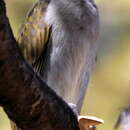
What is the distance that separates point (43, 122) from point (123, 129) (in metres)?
0.99

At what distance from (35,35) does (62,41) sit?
0.57 feet

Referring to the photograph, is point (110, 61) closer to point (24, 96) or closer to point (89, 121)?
point (89, 121)

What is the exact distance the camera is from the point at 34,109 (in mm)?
2146

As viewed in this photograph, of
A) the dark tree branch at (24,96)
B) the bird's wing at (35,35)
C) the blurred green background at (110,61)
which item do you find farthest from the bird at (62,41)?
the blurred green background at (110,61)

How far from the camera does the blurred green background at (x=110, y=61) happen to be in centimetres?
663

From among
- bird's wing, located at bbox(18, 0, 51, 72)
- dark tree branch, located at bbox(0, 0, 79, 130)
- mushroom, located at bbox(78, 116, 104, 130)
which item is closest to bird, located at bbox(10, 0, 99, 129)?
bird's wing, located at bbox(18, 0, 51, 72)

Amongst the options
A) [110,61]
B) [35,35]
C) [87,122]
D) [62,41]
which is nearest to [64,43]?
[62,41]

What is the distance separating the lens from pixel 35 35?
331 cm

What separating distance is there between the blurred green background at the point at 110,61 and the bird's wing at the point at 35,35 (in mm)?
3236

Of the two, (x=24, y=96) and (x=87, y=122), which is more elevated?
(x=24, y=96)

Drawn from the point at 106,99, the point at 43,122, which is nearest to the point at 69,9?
the point at 43,122

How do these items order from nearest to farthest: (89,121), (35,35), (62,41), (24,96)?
(24,96)
(89,121)
(62,41)
(35,35)

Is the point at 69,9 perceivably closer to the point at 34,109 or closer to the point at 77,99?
the point at 77,99

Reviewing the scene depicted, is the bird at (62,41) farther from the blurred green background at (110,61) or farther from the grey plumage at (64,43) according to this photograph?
the blurred green background at (110,61)
